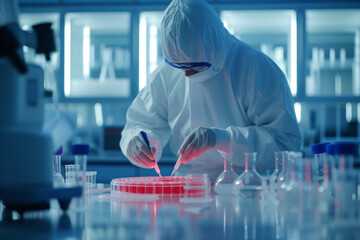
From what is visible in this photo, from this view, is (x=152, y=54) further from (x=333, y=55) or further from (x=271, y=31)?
(x=333, y=55)

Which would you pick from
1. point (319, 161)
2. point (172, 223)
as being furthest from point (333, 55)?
point (172, 223)

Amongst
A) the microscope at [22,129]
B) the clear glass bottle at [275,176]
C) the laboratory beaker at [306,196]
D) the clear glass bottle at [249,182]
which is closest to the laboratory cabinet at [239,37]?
the clear glass bottle at [275,176]

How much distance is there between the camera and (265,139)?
189 centimetres

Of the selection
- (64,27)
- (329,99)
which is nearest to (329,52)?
(329,99)

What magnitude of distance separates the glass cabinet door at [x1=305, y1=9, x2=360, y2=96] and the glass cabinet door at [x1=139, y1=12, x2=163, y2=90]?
132 centimetres

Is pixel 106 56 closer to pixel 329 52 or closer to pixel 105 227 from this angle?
pixel 329 52

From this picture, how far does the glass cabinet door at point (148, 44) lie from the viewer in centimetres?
356

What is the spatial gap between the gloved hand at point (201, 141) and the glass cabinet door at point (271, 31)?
1794 mm

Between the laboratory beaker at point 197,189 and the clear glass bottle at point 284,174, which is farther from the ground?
the clear glass bottle at point 284,174

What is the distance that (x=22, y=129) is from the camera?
1003 millimetres

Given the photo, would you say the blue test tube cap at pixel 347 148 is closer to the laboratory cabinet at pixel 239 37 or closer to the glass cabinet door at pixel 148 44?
the laboratory cabinet at pixel 239 37

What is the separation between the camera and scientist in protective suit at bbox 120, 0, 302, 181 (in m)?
1.80

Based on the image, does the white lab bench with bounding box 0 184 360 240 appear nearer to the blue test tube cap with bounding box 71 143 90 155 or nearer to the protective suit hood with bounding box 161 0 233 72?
the blue test tube cap with bounding box 71 143 90 155

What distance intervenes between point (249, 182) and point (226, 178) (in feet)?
0.51
